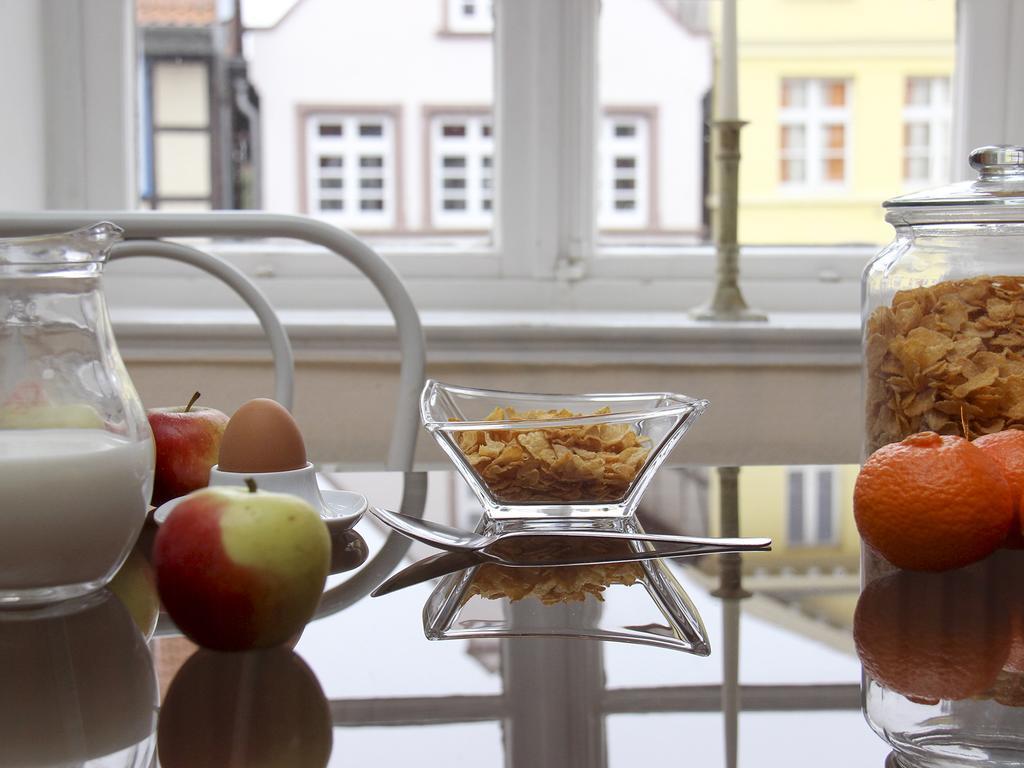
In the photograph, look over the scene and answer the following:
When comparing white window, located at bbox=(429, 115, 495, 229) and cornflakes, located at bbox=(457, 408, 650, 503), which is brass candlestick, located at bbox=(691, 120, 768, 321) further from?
cornflakes, located at bbox=(457, 408, 650, 503)

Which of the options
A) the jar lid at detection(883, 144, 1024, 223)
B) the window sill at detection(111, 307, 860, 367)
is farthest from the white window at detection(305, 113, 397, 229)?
the jar lid at detection(883, 144, 1024, 223)

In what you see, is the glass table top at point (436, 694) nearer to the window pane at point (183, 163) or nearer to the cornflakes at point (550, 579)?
the cornflakes at point (550, 579)

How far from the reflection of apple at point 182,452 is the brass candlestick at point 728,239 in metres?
1.18

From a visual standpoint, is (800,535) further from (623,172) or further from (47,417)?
(623,172)

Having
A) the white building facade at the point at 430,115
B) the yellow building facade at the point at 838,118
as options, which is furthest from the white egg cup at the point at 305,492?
the yellow building facade at the point at 838,118

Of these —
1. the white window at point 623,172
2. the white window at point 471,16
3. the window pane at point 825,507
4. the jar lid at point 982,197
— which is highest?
the white window at point 471,16

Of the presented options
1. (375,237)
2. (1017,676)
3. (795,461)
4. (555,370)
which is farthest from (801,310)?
(1017,676)

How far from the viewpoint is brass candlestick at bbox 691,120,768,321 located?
6.02 ft

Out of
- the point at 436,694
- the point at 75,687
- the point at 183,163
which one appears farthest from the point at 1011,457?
the point at 183,163

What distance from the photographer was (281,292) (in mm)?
2006

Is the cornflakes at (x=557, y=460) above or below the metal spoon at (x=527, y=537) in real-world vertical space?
above

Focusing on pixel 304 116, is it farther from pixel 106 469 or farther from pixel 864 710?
pixel 864 710

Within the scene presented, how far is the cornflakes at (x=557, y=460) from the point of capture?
0.70 m

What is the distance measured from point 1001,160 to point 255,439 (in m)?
0.50
